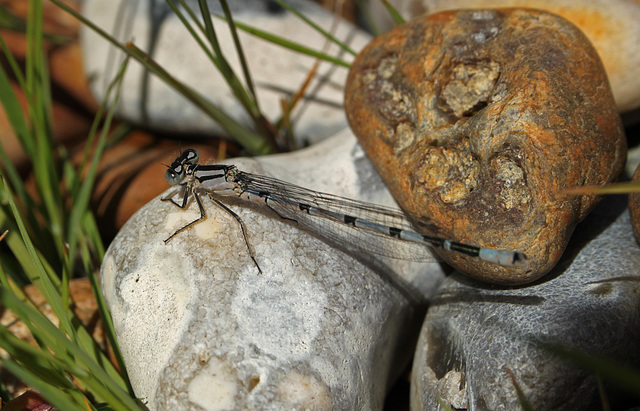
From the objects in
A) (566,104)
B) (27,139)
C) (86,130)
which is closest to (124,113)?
(86,130)

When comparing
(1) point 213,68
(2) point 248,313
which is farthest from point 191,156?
(2) point 248,313

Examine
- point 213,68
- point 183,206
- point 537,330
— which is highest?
point 213,68

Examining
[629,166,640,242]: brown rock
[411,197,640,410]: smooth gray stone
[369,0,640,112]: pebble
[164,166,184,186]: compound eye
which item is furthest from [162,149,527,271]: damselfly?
[369,0,640,112]: pebble

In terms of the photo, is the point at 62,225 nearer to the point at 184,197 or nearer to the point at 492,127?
the point at 184,197

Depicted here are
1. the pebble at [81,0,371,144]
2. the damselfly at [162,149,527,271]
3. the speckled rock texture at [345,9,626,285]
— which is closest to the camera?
the speckled rock texture at [345,9,626,285]

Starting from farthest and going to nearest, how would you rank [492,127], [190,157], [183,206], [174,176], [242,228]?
1. [190,157]
2. [174,176]
3. [183,206]
4. [242,228]
5. [492,127]

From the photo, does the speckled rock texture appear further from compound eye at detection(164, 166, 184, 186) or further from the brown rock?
compound eye at detection(164, 166, 184, 186)

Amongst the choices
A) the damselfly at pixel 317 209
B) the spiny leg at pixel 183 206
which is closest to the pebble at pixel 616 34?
the damselfly at pixel 317 209
